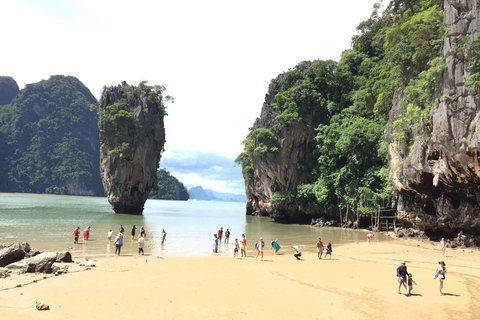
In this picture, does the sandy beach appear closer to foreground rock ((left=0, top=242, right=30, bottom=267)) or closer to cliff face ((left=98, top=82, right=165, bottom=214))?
foreground rock ((left=0, top=242, right=30, bottom=267))

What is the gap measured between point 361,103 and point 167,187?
444 feet

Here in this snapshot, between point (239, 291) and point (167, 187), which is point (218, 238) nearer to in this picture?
point (239, 291)

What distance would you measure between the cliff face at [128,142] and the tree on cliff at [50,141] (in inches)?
3857

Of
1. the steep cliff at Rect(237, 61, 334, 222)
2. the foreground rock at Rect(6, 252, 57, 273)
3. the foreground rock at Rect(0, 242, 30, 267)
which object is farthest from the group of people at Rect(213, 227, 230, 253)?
the steep cliff at Rect(237, 61, 334, 222)

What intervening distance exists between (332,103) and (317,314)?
125 feet

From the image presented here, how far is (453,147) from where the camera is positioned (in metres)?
18.0

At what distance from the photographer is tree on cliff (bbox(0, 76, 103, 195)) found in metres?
134

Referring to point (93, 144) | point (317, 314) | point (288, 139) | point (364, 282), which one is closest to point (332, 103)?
point (288, 139)

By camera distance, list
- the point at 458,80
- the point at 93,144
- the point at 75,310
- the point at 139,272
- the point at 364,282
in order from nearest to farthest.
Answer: the point at 75,310
the point at 364,282
the point at 139,272
the point at 458,80
the point at 93,144

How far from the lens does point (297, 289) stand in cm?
1110

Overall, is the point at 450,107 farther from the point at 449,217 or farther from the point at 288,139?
the point at 288,139

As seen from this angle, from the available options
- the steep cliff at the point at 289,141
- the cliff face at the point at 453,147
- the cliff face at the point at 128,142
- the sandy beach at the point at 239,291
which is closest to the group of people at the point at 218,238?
the sandy beach at the point at 239,291

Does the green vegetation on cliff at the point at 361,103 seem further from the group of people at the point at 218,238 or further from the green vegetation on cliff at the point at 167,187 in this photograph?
the green vegetation on cliff at the point at 167,187

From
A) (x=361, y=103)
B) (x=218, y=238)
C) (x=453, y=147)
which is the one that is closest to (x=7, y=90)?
(x=361, y=103)
